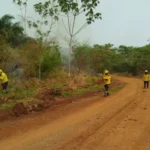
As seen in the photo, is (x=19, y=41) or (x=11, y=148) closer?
(x=11, y=148)

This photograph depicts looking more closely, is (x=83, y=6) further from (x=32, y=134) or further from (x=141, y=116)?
(x=32, y=134)

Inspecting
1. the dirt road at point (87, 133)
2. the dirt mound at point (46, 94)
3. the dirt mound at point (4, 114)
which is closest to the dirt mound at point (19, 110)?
the dirt mound at point (4, 114)

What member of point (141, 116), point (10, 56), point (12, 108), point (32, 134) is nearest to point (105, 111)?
point (141, 116)

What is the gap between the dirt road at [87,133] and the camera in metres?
7.86

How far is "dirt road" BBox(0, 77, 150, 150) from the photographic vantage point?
786 centimetres

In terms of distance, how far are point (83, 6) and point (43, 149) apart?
20763mm

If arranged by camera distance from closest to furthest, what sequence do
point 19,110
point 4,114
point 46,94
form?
1. point 4,114
2. point 19,110
3. point 46,94

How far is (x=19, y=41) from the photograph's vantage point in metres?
35.2

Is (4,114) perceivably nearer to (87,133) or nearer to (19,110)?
(19,110)

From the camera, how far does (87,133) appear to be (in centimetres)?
918

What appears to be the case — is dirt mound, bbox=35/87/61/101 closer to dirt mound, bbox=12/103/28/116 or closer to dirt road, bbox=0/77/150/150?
dirt mound, bbox=12/103/28/116

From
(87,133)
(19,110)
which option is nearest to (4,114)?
(19,110)

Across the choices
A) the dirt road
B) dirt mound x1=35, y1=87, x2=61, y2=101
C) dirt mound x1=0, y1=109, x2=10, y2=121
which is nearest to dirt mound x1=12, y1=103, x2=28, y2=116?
dirt mound x1=0, y1=109, x2=10, y2=121

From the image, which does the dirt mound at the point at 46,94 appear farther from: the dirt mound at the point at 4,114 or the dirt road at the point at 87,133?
the dirt mound at the point at 4,114
